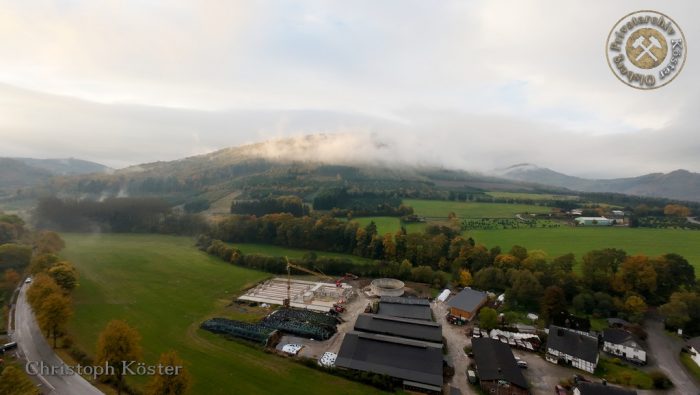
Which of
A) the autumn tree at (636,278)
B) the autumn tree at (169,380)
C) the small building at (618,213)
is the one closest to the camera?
the autumn tree at (169,380)

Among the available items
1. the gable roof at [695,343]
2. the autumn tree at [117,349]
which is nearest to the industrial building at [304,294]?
the autumn tree at [117,349]

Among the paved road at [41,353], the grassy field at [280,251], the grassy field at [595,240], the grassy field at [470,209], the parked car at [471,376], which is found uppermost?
the grassy field at [470,209]

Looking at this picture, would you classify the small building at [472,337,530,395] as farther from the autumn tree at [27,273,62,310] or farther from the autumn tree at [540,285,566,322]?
the autumn tree at [27,273,62,310]

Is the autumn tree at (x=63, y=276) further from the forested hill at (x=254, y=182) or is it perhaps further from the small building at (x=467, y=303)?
the forested hill at (x=254, y=182)

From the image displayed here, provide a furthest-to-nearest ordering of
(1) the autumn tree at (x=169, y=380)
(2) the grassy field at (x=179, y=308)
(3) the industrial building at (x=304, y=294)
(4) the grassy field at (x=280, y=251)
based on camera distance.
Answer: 1. (4) the grassy field at (x=280, y=251)
2. (3) the industrial building at (x=304, y=294)
3. (2) the grassy field at (x=179, y=308)
4. (1) the autumn tree at (x=169, y=380)

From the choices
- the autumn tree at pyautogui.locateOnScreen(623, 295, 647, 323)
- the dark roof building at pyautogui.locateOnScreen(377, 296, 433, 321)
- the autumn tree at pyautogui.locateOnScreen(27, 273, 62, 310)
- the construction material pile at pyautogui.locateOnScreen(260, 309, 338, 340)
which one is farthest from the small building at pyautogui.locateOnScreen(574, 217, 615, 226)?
the autumn tree at pyautogui.locateOnScreen(27, 273, 62, 310)

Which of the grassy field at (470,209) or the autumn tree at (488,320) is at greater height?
the grassy field at (470,209)

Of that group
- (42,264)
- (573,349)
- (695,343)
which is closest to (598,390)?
(573,349)

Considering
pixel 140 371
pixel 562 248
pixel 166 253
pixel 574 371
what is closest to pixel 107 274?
pixel 166 253
